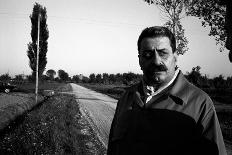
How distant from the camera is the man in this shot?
145cm

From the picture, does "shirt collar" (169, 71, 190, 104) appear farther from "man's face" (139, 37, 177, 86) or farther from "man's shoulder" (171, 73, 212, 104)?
"man's face" (139, 37, 177, 86)

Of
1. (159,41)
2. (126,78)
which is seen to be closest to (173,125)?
(159,41)

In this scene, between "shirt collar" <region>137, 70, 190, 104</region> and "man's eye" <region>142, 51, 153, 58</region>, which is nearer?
"shirt collar" <region>137, 70, 190, 104</region>

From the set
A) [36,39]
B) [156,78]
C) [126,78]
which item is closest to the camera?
[156,78]

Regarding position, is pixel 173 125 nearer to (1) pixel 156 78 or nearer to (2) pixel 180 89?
(2) pixel 180 89

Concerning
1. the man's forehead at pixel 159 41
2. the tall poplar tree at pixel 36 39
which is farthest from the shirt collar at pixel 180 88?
the tall poplar tree at pixel 36 39

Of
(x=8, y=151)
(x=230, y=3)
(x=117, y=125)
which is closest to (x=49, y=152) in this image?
(x=8, y=151)

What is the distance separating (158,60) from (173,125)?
0.55 meters

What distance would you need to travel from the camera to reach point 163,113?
1645mm

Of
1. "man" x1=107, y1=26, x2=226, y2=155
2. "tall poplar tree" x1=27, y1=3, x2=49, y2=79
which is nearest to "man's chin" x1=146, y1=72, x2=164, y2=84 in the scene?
"man" x1=107, y1=26, x2=226, y2=155

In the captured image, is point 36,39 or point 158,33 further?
point 36,39

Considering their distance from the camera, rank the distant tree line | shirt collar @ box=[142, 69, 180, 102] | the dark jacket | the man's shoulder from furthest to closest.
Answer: the distant tree line
shirt collar @ box=[142, 69, 180, 102]
the man's shoulder
the dark jacket

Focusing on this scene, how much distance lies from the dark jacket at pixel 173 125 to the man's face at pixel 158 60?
Result: 101 mm

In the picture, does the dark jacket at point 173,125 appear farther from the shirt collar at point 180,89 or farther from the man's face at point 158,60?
the man's face at point 158,60
